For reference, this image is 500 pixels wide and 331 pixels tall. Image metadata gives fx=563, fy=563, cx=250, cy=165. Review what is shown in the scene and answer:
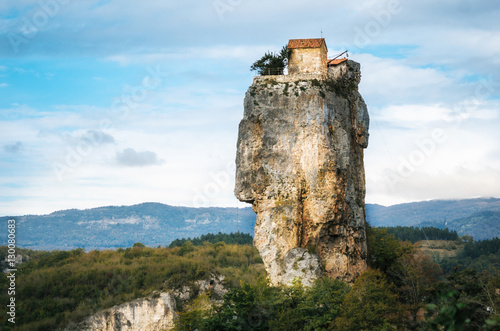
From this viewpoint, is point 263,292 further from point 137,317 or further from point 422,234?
point 422,234

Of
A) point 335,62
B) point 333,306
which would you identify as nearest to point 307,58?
point 335,62

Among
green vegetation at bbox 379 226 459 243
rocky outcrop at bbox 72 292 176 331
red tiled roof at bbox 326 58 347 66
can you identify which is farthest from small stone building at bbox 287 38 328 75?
green vegetation at bbox 379 226 459 243

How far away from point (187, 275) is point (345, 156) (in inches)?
1137

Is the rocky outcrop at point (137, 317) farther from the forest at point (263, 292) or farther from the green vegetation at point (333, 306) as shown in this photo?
the green vegetation at point (333, 306)

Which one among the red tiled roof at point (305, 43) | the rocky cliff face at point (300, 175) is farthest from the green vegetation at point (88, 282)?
the red tiled roof at point (305, 43)

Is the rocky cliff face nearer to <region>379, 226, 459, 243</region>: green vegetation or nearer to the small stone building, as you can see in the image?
the small stone building

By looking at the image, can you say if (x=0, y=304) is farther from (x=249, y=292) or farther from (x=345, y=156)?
(x=345, y=156)

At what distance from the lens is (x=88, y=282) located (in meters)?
66.0

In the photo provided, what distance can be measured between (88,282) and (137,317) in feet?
32.9

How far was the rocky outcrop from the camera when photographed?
190 feet

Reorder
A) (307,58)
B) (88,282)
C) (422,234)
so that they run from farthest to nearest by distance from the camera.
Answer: (422,234) < (88,282) < (307,58)

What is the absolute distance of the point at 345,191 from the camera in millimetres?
44406

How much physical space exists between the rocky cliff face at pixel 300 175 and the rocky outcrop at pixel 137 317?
21007mm

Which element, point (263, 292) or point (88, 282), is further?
point (88, 282)
